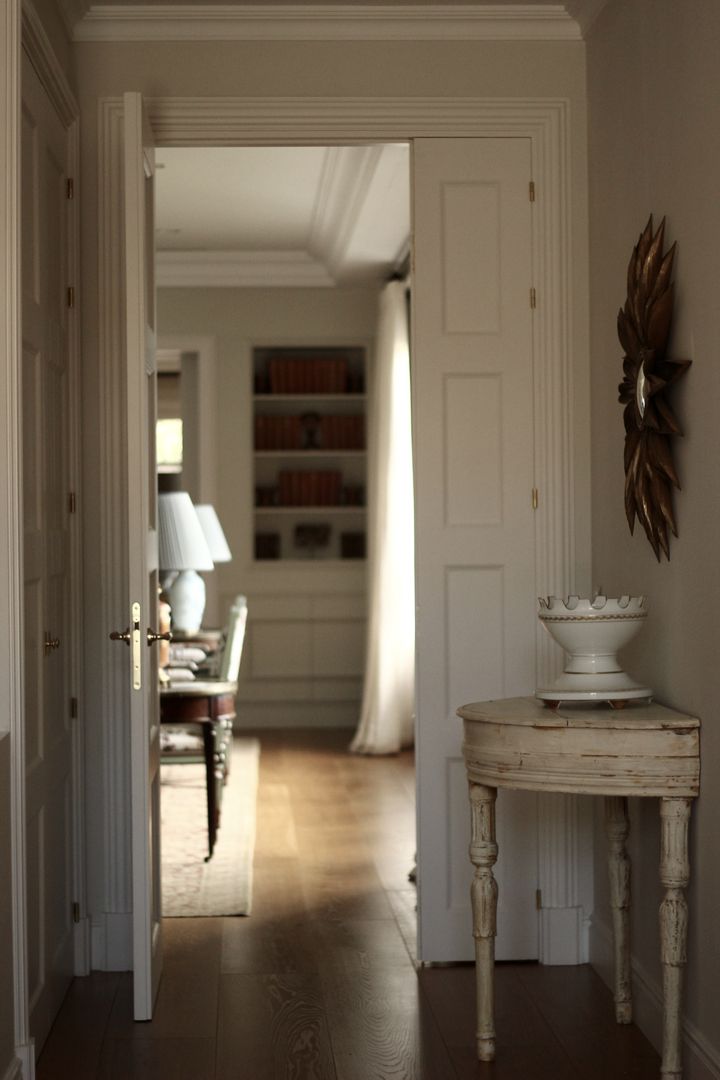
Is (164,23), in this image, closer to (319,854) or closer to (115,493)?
(115,493)

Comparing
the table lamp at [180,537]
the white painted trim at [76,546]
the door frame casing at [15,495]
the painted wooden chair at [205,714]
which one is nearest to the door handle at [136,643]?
the door frame casing at [15,495]

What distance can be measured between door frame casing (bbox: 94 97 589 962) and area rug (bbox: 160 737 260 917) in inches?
32.7

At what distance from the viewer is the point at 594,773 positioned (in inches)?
120

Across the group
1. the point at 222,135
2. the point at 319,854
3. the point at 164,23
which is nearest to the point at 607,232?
the point at 222,135

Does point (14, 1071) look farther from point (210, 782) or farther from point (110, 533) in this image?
point (210, 782)

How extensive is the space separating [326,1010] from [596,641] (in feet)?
4.37

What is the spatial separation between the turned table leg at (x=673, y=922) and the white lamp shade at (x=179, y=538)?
10.1 ft

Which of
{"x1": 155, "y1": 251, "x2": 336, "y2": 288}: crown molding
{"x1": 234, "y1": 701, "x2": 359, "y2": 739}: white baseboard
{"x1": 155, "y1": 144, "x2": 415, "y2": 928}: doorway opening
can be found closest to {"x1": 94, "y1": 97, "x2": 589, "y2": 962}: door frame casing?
{"x1": 155, "y1": 144, "x2": 415, "y2": 928}: doorway opening

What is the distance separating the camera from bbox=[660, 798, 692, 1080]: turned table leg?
2.96 meters

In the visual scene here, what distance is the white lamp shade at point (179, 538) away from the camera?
5711mm

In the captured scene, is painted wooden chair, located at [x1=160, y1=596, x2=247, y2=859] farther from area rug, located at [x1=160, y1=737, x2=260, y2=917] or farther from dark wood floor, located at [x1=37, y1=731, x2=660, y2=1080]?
dark wood floor, located at [x1=37, y1=731, x2=660, y2=1080]

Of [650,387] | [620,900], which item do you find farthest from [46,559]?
[620,900]

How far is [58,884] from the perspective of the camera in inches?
147

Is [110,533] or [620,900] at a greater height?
[110,533]
